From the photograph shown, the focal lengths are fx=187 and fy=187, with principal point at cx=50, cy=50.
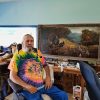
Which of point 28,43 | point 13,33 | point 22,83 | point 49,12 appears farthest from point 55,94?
point 13,33

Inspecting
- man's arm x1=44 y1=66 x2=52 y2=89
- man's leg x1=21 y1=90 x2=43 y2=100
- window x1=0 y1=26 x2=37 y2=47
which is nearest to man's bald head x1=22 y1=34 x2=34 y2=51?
man's arm x1=44 y1=66 x2=52 y2=89

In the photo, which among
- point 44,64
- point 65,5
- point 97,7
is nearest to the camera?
point 44,64

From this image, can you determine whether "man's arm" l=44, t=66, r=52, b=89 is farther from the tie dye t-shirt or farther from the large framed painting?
the large framed painting

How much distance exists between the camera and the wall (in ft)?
11.1

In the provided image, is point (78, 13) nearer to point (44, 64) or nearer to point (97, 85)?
point (44, 64)

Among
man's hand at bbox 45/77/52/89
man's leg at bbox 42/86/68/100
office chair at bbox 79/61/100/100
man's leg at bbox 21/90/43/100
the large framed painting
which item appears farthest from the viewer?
the large framed painting

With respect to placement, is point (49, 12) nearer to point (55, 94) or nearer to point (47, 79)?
point (47, 79)

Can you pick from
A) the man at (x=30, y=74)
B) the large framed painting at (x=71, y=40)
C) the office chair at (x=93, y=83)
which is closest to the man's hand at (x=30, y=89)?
the man at (x=30, y=74)

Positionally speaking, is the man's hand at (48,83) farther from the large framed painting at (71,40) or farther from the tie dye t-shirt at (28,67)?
the large framed painting at (71,40)

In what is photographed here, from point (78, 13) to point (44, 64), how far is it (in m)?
1.36

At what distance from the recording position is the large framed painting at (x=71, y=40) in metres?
3.31

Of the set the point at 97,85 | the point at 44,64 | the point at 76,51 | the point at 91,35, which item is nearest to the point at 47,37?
the point at 76,51

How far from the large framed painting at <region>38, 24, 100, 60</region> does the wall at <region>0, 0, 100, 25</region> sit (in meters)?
0.13

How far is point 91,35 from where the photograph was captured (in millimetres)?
3322
